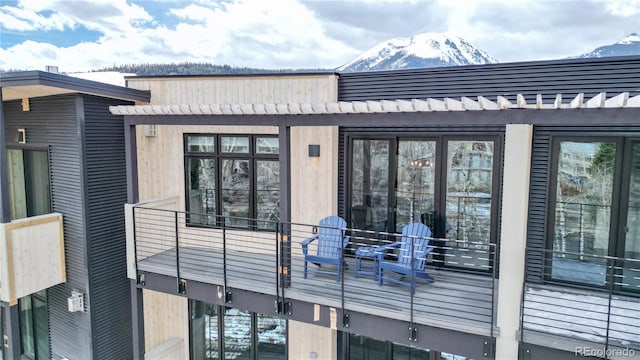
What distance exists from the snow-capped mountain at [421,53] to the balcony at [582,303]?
1003cm

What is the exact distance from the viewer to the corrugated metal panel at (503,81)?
4605 mm

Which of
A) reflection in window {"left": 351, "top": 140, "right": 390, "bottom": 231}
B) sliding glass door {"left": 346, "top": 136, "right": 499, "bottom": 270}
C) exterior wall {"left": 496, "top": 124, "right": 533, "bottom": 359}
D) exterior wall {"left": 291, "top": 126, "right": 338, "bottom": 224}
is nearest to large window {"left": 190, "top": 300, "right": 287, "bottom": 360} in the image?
exterior wall {"left": 291, "top": 126, "right": 338, "bottom": 224}

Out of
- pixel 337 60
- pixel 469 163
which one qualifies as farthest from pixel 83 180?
pixel 337 60

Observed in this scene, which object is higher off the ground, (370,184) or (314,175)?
(314,175)

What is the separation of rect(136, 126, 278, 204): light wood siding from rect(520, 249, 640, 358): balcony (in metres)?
5.28

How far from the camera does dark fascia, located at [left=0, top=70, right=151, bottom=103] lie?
5.17 m


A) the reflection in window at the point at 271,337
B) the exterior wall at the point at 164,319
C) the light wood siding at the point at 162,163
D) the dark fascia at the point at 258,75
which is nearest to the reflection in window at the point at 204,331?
the exterior wall at the point at 164,319

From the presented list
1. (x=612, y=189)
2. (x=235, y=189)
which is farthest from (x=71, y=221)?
(x=612, y=189)

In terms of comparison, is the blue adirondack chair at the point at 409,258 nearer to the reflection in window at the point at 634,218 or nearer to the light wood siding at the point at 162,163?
the reflection in window at the point at 634,218

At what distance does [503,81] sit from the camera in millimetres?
5082

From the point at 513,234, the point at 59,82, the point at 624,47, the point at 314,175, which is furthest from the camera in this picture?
the point at 624,47

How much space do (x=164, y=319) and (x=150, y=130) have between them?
10.7 feet

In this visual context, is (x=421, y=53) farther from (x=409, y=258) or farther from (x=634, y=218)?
(x=409, y=258)

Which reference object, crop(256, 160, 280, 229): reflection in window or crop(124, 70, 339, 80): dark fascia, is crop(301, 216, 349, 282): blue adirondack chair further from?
crop(124, 70, 339, 80): dark fascia
